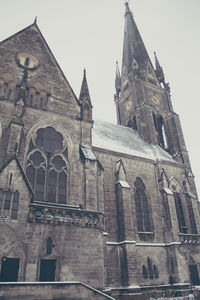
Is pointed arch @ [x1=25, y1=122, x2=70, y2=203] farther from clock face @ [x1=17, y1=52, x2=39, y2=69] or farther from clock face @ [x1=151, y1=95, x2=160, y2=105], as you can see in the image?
clock face @ [x1=151, y1=95, x2=160, y2=105]

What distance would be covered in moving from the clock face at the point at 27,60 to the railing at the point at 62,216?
1073 centimetres

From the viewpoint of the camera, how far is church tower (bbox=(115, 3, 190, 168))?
96.2 ft

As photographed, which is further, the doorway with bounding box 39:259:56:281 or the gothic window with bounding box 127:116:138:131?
the gothic window with bounding box 127:116:138:131

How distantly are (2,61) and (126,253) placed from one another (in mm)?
15353

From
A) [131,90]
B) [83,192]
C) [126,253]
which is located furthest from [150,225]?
[131,90]

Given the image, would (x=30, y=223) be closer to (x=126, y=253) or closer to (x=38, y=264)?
(x=38, y=264)

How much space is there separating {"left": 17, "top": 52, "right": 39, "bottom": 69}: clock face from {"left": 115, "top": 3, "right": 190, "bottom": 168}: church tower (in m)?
14.9

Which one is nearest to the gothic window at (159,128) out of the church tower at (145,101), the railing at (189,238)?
the church tower at (145,101)

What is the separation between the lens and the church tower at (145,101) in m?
29.3

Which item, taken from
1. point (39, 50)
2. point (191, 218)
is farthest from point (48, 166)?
point (191, 218)

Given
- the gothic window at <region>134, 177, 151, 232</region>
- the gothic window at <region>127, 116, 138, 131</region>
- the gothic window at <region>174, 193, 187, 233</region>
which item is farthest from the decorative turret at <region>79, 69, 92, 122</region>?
the gothic window at <region>127, 116, 138, 131</region>

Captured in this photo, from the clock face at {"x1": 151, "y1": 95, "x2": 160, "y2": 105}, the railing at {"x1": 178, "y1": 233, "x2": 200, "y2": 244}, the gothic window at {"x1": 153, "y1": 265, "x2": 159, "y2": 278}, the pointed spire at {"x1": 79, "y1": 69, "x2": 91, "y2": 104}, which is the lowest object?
the gothic window at {"x1": 153, "y1": 265, "x2": 159, "y2": 278}

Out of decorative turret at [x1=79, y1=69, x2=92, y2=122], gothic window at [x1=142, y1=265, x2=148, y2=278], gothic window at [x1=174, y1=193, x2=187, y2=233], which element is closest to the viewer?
gothic window at [x1=142, y1=265, x2=148, y2=278]

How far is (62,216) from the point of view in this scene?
500 inches
